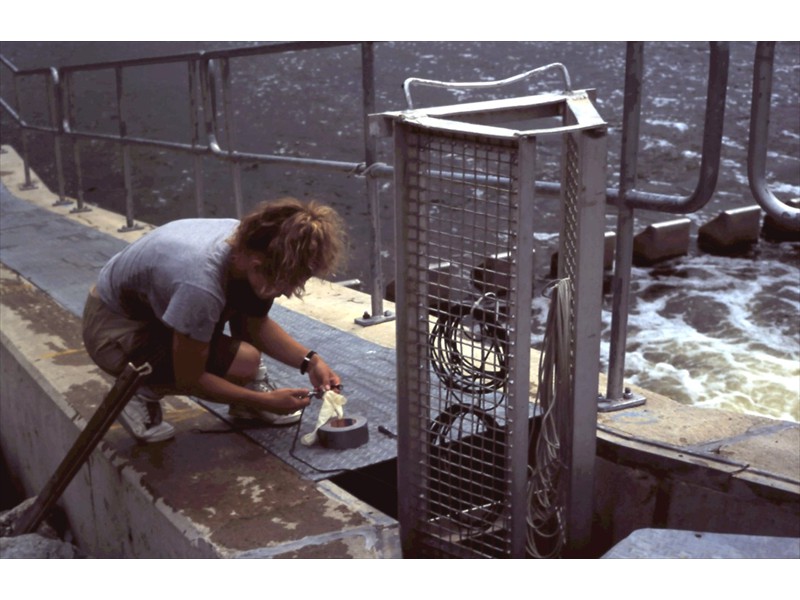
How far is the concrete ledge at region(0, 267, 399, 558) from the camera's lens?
276 centimetres

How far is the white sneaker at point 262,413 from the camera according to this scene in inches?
136

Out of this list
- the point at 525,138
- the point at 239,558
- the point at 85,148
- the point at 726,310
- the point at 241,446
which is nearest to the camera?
the point at 525,138

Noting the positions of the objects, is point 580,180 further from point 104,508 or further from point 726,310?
point 726,310

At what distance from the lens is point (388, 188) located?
15.2 m

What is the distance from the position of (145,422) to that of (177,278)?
0.66m

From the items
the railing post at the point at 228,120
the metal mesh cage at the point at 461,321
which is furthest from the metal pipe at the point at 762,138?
the railing post at the point at 228,120

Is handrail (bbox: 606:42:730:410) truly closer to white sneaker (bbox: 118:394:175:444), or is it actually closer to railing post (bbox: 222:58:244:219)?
white sneaker (bbox: 118:394:175:444)

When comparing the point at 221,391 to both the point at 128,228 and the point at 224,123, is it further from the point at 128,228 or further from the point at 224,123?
the point at 128,228

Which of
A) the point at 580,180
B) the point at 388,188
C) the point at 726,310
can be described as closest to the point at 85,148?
the point at 388,188

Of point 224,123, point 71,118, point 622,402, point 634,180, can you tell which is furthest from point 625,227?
point 71,118

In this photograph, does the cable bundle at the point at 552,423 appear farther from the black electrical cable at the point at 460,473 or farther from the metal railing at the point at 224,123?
the metal railing at the point at 224,123

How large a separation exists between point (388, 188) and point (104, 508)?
12.0 metres

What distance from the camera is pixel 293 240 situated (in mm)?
2818

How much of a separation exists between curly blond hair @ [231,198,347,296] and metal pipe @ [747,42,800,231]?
118 cm
